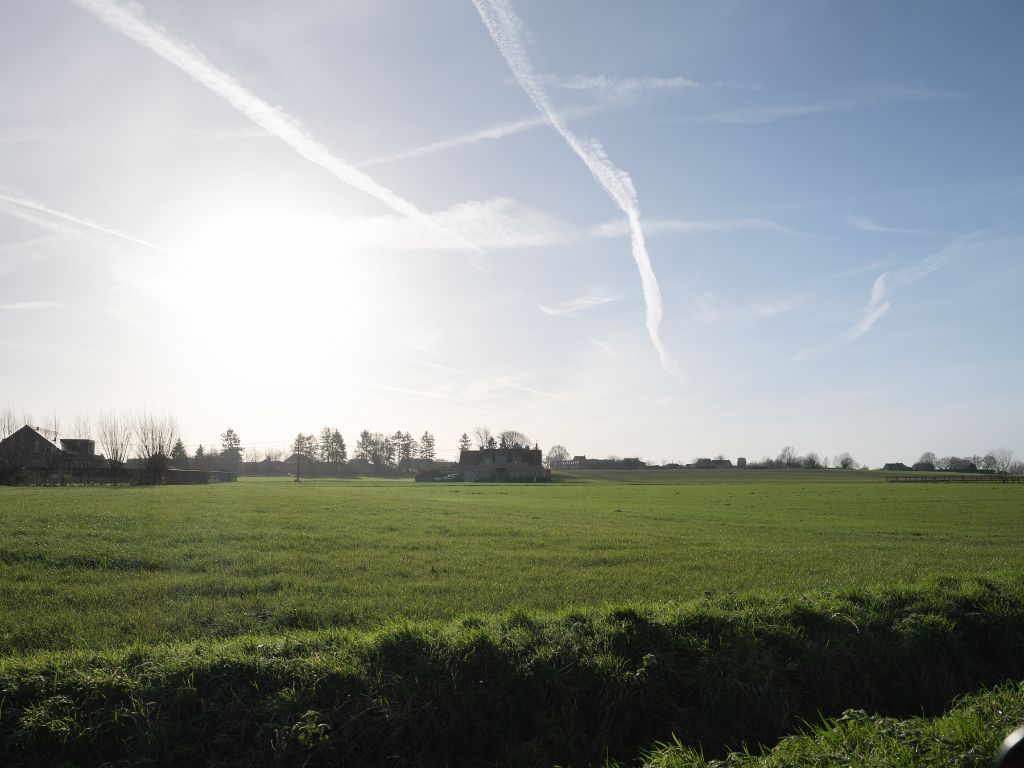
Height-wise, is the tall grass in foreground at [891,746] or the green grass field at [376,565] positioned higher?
the tall grass in foreground at [891,746]

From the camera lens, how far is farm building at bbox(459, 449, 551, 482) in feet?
479

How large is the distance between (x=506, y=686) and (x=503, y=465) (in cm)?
14461

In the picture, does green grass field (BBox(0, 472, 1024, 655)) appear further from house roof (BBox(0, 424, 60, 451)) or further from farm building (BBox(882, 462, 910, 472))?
farm building (BBox(882, 462, 910, 472))

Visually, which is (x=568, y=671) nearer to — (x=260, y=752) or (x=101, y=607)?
(x=260, y=752)

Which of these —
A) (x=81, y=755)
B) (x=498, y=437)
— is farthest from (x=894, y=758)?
(x=498, y=437)

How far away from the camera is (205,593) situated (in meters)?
12.5

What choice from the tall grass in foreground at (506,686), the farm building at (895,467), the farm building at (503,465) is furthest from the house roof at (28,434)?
the farm building at (895,467)

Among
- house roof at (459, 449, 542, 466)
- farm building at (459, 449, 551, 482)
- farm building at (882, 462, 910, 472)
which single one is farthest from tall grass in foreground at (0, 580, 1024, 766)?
farm building at (882, 462, 910, 472)

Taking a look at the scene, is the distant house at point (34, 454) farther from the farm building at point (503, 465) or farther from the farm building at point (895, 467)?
the farm building at point (895, 467)

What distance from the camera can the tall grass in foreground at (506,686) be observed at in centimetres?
582

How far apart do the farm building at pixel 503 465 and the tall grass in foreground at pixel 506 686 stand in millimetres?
135614

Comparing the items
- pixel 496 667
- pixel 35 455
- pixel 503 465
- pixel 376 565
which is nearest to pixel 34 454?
pixel 35 455

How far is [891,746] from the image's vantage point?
536 centimetres

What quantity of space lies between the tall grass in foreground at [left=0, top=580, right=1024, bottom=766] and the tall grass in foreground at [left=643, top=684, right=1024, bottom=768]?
95 cm
